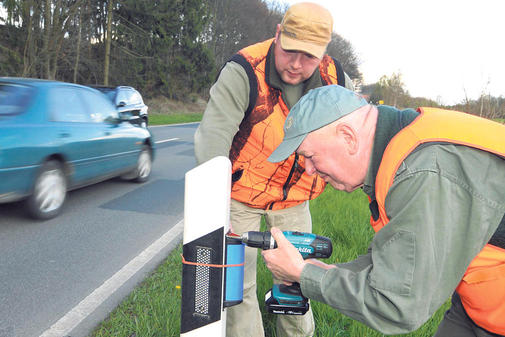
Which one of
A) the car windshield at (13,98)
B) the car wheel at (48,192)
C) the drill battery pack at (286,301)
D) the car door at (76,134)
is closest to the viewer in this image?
the drill battery pack at (286,301)

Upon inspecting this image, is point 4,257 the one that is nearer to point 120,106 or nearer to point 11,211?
point 11,211

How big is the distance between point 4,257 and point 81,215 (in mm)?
1493

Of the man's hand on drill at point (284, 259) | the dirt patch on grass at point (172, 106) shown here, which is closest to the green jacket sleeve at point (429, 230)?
the man's hand on drill at point (284, 259)

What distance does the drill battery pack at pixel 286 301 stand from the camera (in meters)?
1.79

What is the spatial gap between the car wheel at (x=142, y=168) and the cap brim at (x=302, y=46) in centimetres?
573

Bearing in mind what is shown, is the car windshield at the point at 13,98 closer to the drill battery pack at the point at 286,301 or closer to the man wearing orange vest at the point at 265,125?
the man wearing orange vest at the point at 265,125

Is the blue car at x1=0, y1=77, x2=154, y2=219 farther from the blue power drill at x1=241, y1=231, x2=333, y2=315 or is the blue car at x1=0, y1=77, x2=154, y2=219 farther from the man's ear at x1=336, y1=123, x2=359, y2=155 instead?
the man's ear at x1=336, y1=123, x2=359, y2=155

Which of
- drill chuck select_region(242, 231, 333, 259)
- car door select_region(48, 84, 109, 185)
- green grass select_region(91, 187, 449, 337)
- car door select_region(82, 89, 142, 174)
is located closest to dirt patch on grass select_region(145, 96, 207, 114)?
car door select_region(82, 89, 142, 174)

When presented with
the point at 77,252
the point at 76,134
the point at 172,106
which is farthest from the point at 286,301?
the point at 172,106

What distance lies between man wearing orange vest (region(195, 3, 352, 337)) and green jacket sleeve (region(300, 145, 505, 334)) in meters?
1.04

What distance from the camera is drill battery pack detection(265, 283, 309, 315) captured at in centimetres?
179

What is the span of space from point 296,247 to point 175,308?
59.0 inches

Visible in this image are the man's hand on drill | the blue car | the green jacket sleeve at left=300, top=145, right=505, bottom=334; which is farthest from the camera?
the blue car

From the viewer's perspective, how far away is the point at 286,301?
1816 mm
